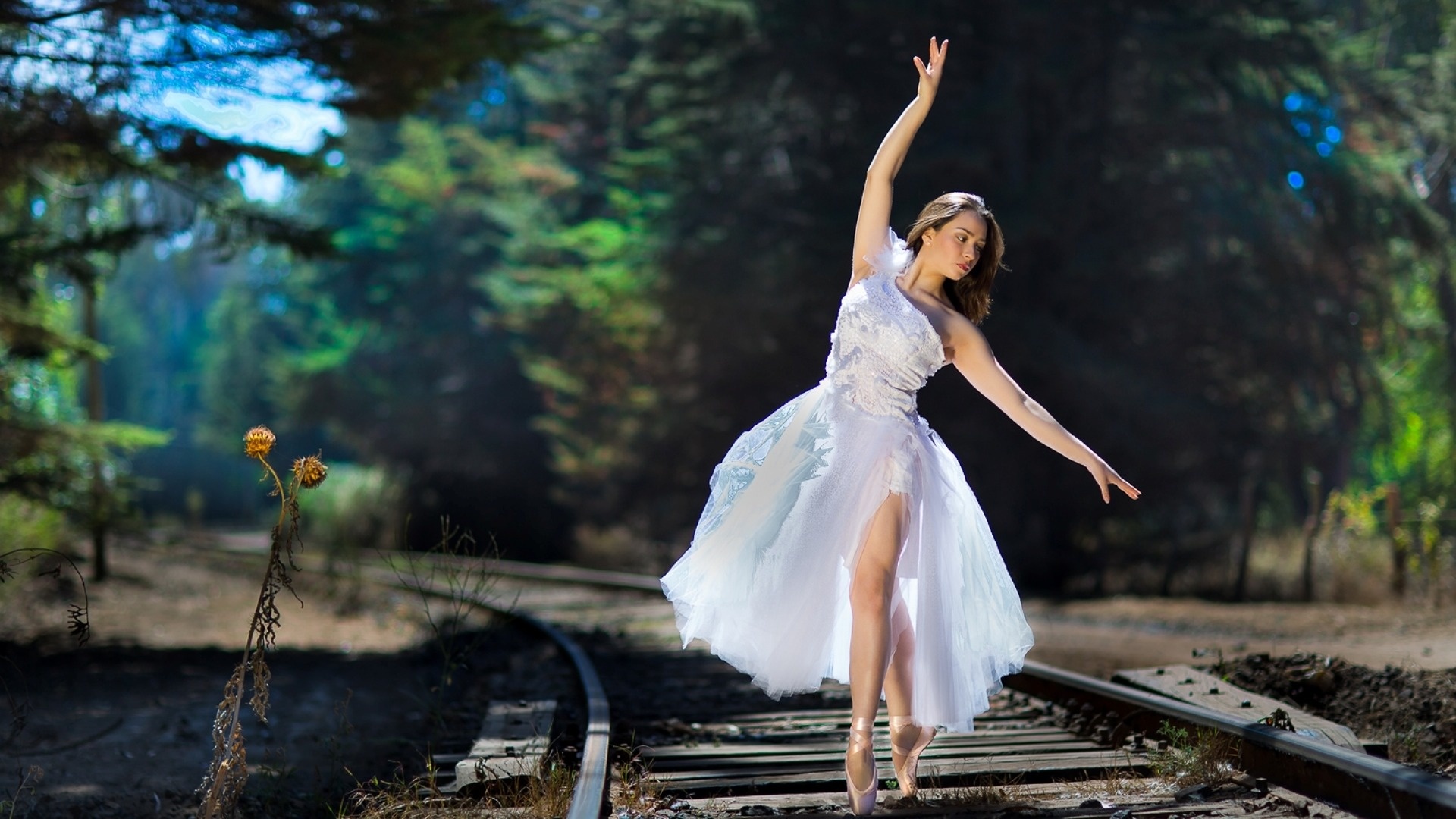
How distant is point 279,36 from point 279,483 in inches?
267

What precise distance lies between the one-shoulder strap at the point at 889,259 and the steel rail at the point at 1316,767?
1879mm

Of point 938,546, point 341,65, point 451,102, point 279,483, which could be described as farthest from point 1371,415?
point 451,102

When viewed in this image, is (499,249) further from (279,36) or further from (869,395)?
(869,395)

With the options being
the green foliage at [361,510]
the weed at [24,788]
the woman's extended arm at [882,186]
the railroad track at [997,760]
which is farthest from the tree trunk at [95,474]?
the woman's extended arm at [882,186]

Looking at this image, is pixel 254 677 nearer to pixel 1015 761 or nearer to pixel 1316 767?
pixel 1015 761

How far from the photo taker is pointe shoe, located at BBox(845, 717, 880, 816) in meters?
3.79

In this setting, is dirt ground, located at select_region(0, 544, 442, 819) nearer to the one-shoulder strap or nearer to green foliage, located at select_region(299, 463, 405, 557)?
the one-shoulder strap

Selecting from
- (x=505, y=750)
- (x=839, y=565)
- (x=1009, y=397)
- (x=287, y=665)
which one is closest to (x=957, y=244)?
(x=1009, y=397)

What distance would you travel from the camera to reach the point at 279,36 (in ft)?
32.1

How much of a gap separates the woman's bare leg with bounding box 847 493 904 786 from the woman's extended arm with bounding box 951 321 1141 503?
0.46 meters

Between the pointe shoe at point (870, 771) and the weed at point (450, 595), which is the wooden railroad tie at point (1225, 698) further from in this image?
the weed at point (450, 595)

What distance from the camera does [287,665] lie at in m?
9.84

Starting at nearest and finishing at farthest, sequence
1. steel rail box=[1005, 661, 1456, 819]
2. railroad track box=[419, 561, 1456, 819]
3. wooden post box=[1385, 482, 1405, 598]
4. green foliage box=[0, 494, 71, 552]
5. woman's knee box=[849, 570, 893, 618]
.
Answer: steel rail box=[1005, 661, 1456, 819] < railroad track box=[419, 561, 1456, 819] < woman's knee box=[849, 570, 893, 618] < wooden post box=[1385, 482, 1405, 598] < green foliage box=[0, 494, 71, 552]

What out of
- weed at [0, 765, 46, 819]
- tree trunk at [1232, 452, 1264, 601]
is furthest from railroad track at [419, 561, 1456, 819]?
tree trunk at [1232, 452, 1264, 601]
